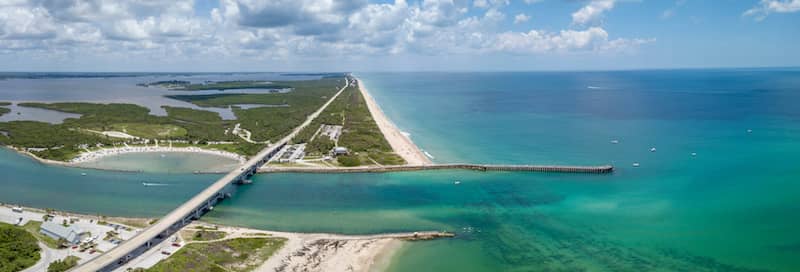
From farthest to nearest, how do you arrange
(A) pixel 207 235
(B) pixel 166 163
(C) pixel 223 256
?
(B) pixel 166 163, (A) pixel 207 235, (C) pixel 223 256

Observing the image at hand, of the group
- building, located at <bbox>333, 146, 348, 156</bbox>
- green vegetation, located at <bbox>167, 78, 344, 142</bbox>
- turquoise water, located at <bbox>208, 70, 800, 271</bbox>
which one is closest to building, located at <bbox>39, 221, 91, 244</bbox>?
turquoise water, located at <bbox>208, 70, 800, 271</bbox>

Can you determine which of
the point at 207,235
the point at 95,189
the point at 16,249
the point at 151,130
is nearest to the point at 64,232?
the point at 16,249

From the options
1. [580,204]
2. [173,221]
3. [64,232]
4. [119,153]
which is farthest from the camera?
[119,153]

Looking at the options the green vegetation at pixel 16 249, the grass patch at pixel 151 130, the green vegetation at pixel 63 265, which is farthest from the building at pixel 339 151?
the green vegetation at pixel 63 265

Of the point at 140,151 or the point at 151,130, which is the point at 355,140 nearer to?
the point at 140,151

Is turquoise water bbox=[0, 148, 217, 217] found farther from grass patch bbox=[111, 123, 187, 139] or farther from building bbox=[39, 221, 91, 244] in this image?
grass patch bbox=[111, 123, 187, 139]
